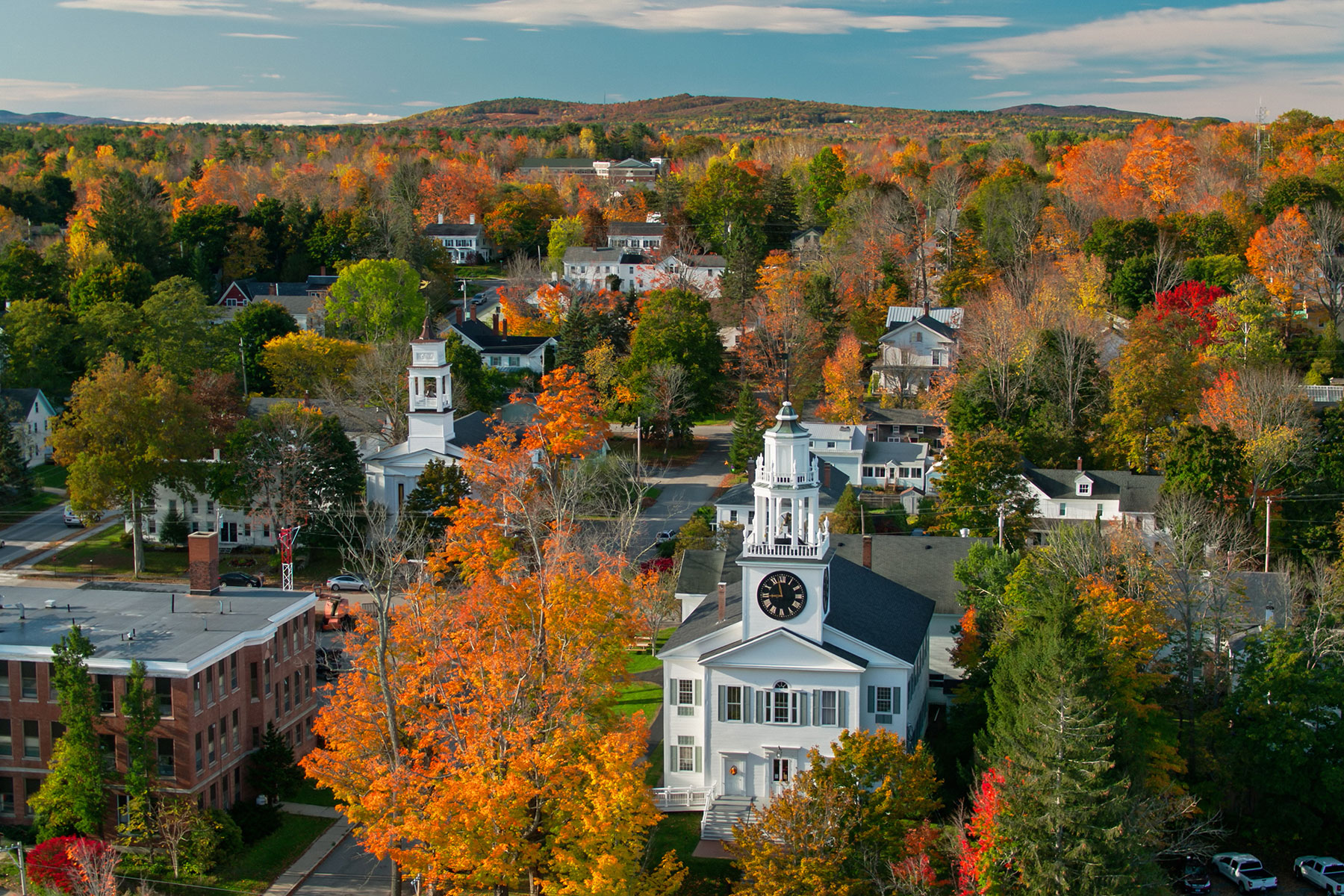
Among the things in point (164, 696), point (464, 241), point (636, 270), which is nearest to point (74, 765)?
point (164, 696)

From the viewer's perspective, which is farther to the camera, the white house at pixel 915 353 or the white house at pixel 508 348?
the white house at pixel 508 348

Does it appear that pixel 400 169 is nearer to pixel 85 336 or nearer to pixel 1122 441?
pixel 85 336

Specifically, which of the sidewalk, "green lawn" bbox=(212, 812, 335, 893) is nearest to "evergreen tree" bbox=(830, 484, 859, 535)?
the sidewalk

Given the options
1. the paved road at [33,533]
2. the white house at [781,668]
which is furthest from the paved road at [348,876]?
the paved road at [33,533]

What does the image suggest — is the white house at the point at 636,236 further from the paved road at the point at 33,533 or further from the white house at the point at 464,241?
the paved road at the point at 33,533

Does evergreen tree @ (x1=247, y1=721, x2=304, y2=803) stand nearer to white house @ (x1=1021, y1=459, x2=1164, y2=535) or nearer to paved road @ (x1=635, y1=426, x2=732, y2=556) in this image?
paved road @ (x1=635, y1=426, x2=732, y2=556)

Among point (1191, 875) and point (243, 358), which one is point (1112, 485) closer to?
point (1191, 875)
